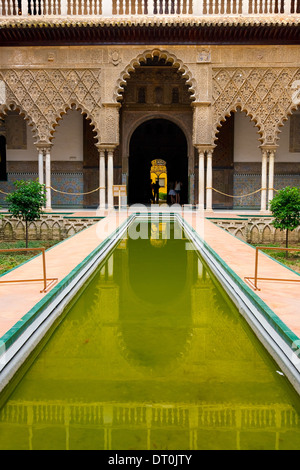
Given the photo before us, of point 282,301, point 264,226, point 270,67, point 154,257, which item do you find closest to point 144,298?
point 282,301

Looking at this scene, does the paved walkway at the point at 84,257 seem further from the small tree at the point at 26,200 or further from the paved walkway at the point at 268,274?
the small tree at the point at 26,200

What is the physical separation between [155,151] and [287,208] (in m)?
8.21

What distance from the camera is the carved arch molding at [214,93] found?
1069 centimetres

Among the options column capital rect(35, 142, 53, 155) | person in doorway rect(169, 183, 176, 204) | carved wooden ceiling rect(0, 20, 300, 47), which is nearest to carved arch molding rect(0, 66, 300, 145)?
column capital rect(35, 142, 53, 155)

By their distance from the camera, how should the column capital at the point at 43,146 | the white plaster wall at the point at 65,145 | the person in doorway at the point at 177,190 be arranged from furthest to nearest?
1. the person in doorway at the point at 177,190
2. the white plaster wall at the point at 65,145
3. the column capital at the point at 43,146

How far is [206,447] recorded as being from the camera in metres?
1.65

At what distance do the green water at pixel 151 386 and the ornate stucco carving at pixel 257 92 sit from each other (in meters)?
8.27

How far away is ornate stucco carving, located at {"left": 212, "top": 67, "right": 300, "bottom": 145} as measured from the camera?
10664 millimetres

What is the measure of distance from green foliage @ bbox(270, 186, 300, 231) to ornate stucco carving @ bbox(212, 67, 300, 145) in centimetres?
384

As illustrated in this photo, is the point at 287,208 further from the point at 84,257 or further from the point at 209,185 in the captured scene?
the point at 84,257

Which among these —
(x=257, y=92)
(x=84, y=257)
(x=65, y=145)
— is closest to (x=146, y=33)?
(x=257, y=92)

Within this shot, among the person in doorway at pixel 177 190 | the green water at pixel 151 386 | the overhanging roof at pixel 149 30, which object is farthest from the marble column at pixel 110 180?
the green water at pixel 151 386

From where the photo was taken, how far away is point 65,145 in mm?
13375

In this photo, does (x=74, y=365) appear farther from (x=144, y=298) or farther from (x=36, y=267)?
(x=36, y=267)
